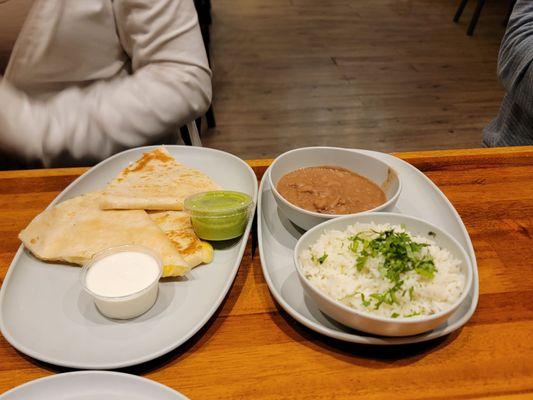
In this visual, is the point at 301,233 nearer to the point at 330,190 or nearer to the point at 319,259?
the point at 330,190

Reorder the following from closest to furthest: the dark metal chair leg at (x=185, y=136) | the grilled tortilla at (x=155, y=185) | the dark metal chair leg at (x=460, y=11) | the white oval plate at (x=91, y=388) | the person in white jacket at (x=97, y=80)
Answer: the white oval plate at (x=91, y=388)
the grilled tortilla at (x=155, y=185)
the person in white jacket at (x=97, y=80)
the dark metal chair leg at (x=185, y=136)
the dark metal chair leg at (x=460, y=11)

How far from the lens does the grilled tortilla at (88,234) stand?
129 cm

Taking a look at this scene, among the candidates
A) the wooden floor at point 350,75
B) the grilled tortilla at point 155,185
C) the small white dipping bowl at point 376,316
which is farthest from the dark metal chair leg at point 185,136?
the wooden floor at point 350,75

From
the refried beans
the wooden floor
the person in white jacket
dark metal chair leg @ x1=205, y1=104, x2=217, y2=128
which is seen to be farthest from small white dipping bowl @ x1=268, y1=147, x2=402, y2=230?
dark metal chair leg @ x1=205, y1=104, x2=217, y2=128

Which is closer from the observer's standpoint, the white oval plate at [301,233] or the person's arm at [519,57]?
the white oval plate at [301,233]

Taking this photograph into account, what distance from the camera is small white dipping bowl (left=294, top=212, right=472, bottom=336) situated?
38.8 inches

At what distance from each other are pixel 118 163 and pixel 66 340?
2.54 ft

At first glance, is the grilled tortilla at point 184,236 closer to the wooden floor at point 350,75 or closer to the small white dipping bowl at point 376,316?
the small white dipping bowl at point 376,316

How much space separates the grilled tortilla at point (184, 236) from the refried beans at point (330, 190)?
292 mm

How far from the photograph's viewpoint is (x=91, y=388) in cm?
98

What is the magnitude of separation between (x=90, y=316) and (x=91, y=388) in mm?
220

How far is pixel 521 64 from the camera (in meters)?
2.02

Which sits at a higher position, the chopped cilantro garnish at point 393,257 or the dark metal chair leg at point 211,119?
the chopped cilantro garnish at point 393,257

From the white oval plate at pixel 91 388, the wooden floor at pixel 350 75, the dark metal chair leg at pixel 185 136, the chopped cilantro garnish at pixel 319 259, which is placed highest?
the chopped cilantro garnish at pixel 319 259
